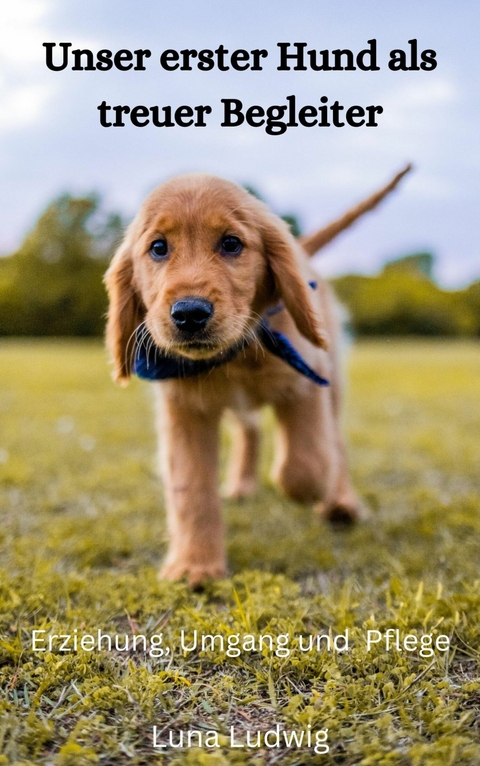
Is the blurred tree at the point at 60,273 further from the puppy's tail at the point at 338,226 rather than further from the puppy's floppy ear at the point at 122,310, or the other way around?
the puppy's tail at the point at 338,226

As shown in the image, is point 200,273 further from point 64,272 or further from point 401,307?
point 401,307

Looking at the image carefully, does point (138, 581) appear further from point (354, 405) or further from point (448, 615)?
point (354, 405)

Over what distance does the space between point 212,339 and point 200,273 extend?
0.74ft

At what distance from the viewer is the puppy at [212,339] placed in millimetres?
2543

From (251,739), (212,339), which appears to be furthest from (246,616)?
(212,339)

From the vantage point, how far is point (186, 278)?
248 centimetres

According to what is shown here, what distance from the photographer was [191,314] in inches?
95.4

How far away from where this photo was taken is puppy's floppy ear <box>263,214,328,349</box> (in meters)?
2.79

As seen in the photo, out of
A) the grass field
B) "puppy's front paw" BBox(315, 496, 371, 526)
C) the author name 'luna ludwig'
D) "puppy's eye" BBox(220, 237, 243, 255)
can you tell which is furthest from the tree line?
the author name 'luna ludwig'

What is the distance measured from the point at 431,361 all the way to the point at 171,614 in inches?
519

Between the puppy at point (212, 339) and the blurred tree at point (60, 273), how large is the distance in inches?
15.1

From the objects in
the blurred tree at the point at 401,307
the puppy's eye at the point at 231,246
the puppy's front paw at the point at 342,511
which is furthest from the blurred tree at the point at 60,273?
the blurred tree at the point at 401,307

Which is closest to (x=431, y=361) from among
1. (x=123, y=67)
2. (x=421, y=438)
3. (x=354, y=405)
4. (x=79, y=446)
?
(x=354, y=405)

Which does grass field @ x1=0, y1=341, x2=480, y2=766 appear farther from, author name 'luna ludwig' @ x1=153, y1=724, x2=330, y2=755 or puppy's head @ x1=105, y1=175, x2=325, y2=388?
puppy's head @ x1=105, y1=175, x2=325, y2=388
